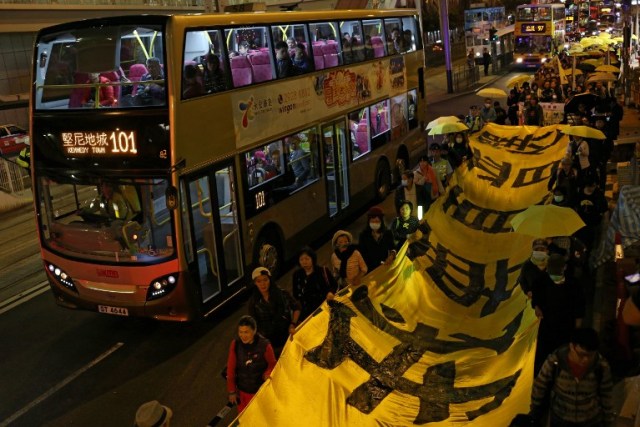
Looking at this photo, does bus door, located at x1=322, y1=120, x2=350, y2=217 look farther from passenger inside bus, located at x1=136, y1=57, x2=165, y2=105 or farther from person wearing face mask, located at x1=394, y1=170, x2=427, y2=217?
passenger inside bus, located at x1=136, y1=57, x2=165, y2=105

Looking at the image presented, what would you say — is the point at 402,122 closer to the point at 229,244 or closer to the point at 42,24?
the point at 229,244

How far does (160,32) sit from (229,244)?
9.98 feet

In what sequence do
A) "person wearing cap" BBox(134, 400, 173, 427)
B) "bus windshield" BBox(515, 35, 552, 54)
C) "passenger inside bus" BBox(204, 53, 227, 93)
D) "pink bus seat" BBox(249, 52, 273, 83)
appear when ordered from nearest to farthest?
1. "person wearing cap" BBox(134, 400, 173, 427)
2. "passenger inside bus" BBox(204, 53, 227, 93)
3. "pink bus seat" BBox(249, 52, 273, 83)
4. "bus windshield" BBox(515, 35, 552, 54)

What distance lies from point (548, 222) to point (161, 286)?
489 cm

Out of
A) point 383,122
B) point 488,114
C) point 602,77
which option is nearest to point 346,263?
point 383,122

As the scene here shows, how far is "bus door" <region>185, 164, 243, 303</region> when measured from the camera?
8.52m

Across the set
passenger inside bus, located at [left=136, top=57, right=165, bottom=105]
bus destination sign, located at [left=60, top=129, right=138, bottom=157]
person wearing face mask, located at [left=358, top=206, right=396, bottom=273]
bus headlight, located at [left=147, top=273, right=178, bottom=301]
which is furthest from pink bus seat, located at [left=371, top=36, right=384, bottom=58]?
bus headlight, located at [left=147, top=273, right=178, bottom=301]

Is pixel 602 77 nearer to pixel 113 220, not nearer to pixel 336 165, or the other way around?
pixel 336 165

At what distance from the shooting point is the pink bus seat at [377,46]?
47.1 feet

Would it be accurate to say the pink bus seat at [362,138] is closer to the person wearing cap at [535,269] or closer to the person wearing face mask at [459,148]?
the person wearing face mask at [459,148]

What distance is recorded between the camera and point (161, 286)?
8250 mm

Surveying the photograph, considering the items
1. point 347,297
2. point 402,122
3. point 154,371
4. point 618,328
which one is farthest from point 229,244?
point 402,122

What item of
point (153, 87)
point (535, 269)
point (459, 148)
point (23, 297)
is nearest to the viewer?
point (535, 269)

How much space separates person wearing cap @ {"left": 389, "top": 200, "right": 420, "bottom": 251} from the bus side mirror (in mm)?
3306
